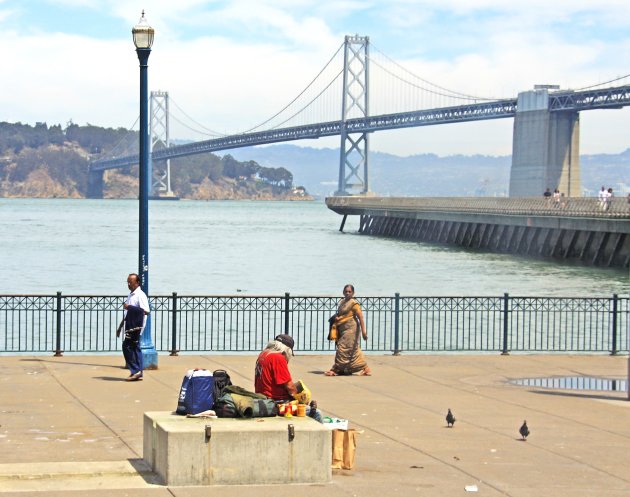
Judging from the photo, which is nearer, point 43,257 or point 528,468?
point 528,468

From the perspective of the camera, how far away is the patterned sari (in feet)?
52.6

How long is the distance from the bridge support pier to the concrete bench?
8716 centimetres

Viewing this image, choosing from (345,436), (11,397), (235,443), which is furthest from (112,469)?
(11,397)

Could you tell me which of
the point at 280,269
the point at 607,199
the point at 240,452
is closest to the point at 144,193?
the point at 240,452

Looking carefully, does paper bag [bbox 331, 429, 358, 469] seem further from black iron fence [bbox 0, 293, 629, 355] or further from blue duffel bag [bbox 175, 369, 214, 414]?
black iron fence [bbox 0, 293, 629, 355]

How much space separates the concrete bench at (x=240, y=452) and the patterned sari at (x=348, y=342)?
6429 millimetres

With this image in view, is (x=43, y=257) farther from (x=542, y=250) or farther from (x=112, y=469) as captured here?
(x=112, y=469)

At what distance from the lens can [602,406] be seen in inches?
543

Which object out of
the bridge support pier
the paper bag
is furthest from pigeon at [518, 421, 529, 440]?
the bridge support pier

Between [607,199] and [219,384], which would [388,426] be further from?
[607,199]

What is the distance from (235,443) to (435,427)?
10.9ft

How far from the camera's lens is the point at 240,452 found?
9.34 meters

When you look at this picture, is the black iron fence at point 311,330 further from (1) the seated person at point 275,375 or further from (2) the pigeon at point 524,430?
(1) the seated person at point 275,375

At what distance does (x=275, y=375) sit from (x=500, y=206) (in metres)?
62.2
